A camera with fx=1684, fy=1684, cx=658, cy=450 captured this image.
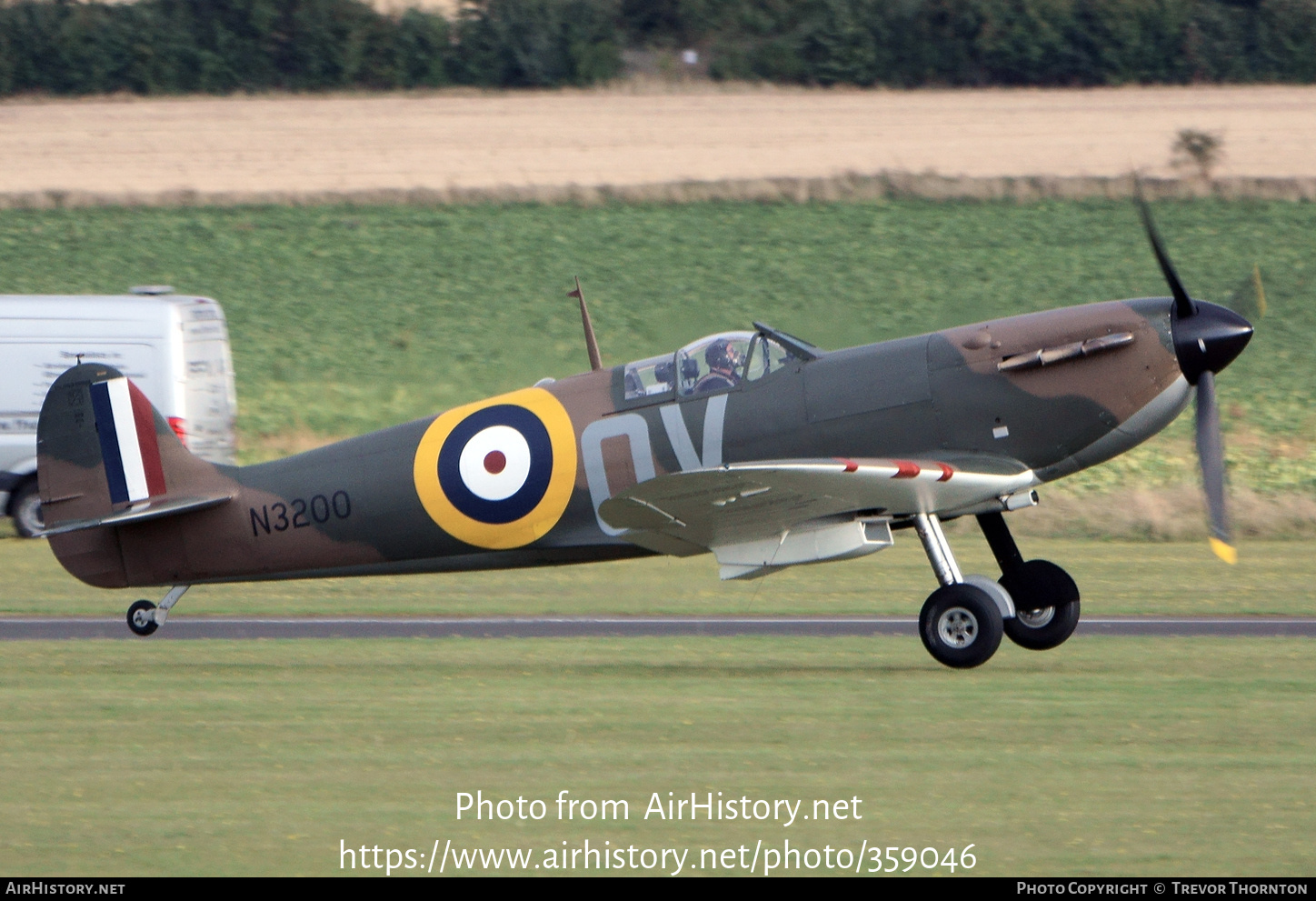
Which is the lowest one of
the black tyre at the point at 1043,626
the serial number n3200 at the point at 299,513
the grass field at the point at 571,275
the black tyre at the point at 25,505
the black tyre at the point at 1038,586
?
the grass field at the point at 571,275

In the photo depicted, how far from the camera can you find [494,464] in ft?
38.5

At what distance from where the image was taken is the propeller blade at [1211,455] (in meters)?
10.5

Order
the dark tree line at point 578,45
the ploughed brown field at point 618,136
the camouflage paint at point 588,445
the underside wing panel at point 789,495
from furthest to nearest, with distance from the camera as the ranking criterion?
1. the dark tree line at point 578,45
2. the ploughed brown field at point 618,136
3. the camouflage paint at point 588,445
4. the underside wing panel at point 789,495

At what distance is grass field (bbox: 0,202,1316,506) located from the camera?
1067 inches

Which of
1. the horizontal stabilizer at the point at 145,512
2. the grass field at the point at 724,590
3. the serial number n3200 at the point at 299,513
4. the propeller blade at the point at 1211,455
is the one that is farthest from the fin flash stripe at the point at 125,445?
the propeller blade at the point at 1211,455

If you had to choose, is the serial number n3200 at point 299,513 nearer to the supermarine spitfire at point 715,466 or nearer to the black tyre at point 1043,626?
the supermarine spitfire at point 715,466

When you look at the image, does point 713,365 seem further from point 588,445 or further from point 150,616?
point 150,616

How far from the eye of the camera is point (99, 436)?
12406 millimetres

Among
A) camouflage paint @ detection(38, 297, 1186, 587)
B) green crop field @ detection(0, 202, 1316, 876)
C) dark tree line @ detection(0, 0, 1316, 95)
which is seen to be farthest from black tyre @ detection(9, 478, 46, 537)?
dark tree line @ detection(0, 0, 1316, 95)

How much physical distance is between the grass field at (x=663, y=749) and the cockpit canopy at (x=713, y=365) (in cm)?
193

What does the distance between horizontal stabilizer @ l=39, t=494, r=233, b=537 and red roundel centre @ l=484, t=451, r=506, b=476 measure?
2.01m

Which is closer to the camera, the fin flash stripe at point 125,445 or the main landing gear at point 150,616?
the fin flash stripe at point 125,445

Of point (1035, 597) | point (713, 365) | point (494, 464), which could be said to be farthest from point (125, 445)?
point (1035, 597)
